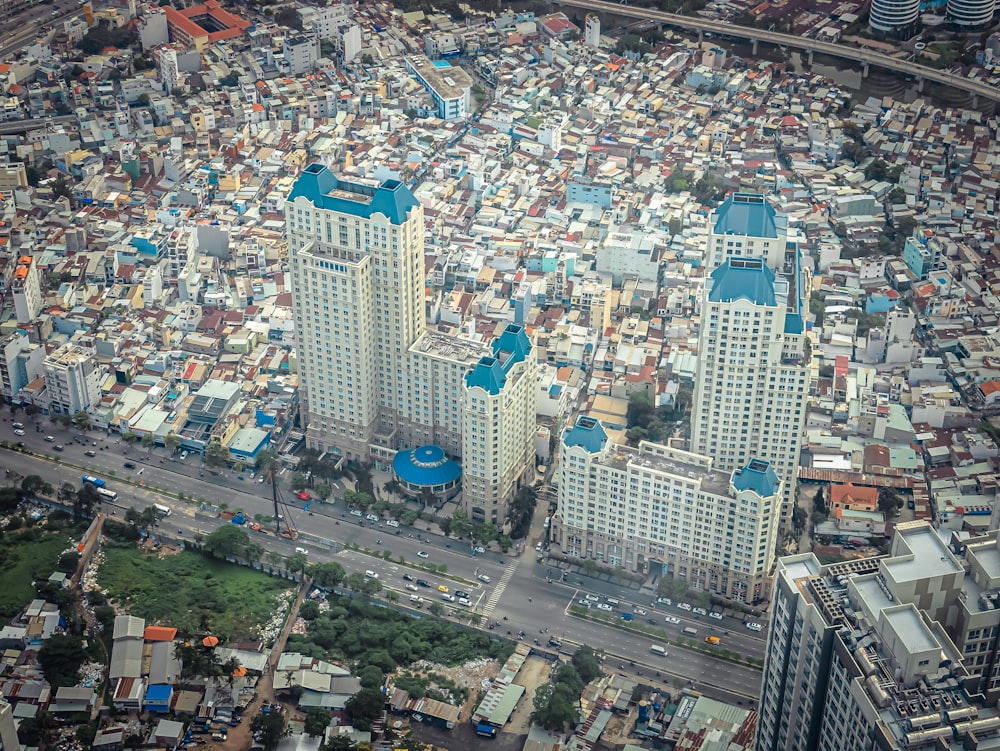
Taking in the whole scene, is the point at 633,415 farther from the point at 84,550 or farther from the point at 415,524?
the point at 84,550

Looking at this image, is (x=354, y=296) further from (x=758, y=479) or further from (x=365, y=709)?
(x=758, y=479)

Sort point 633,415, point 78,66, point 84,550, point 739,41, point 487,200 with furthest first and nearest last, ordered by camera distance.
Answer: point 739,41, point 78,66, point 487,200, point 633,415, point 84,550

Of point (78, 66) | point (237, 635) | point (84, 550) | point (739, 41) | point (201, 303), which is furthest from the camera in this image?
point (739, 41)

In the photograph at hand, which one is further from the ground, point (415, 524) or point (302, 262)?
point (302, 262)

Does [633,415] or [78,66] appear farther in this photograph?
[78,66]

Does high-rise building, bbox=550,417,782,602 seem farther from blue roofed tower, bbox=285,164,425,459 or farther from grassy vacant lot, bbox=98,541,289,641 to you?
grassy vacant lot, bbox=98,541,289,641

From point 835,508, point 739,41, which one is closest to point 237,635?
point 835,508

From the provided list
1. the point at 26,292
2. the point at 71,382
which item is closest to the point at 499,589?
the point at 71,382
